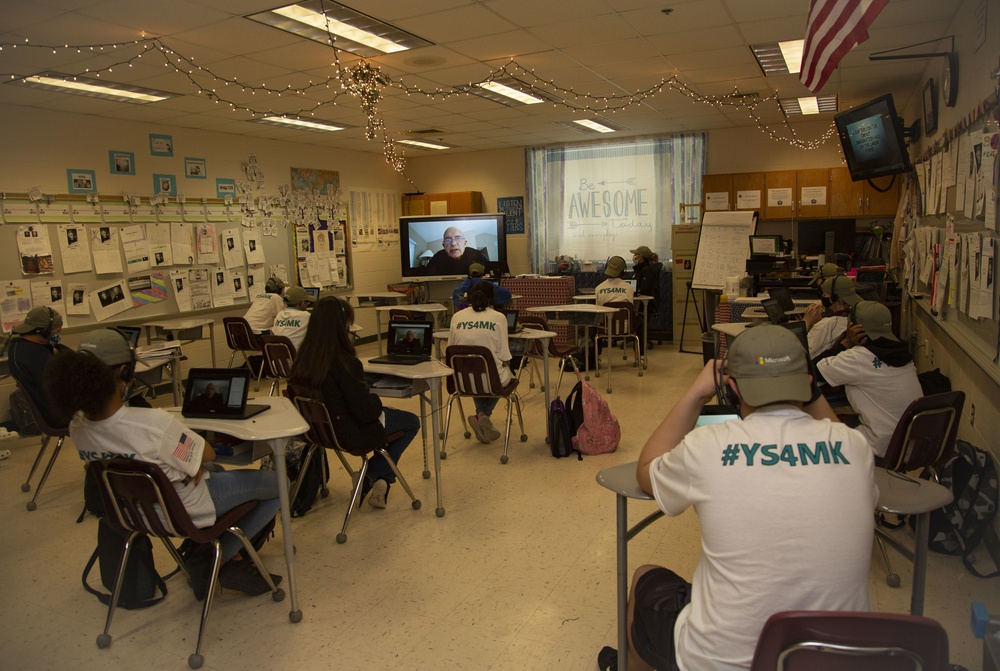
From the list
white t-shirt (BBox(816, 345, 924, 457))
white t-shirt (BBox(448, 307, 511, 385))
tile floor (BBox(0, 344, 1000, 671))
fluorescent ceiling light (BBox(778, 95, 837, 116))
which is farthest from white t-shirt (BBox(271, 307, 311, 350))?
fluorescent ceiling light (BBox(778, 95, 837, 116))

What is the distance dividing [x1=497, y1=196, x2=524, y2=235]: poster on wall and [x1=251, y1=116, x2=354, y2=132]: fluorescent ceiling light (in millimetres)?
3501

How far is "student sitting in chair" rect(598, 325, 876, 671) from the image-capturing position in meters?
1.49

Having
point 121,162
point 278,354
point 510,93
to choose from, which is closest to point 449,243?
point 510,93

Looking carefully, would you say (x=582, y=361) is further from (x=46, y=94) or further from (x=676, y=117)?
(x=46, y=94)

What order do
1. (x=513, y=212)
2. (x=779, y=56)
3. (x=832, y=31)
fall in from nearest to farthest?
(x=832, y=31) < (x=779, y=56) < (x=513, y=212)

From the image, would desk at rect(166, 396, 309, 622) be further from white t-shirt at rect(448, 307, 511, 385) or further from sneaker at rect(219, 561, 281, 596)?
white t-shirt at rect(448, 307, 511, 385)

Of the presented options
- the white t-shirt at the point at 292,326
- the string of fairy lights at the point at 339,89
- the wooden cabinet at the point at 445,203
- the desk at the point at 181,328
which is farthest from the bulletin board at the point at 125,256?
the wooden cabinet at the point at 445,203

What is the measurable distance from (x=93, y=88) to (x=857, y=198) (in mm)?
8267

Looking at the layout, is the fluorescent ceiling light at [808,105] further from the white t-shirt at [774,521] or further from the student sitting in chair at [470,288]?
the white t-shirt at [774,521]

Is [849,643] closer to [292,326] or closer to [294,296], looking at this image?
[292,326]

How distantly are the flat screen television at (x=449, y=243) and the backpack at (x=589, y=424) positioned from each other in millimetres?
5857

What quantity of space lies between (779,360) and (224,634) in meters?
2.48

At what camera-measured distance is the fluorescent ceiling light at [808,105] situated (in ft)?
24.1

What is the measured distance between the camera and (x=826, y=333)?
4.31 meters
